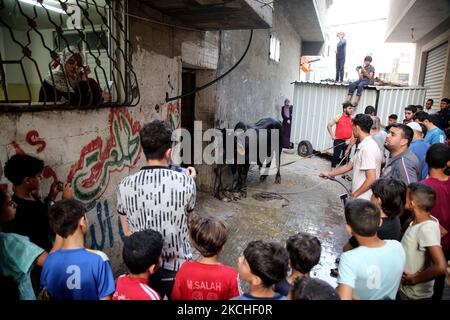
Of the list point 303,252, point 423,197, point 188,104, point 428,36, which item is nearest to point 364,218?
point 303,252

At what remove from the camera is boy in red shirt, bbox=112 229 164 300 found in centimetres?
158

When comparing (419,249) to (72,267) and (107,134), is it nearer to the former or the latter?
(72,267)

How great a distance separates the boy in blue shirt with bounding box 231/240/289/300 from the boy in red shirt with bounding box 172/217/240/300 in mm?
168

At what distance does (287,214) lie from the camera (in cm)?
542

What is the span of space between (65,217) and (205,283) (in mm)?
898

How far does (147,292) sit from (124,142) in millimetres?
2141

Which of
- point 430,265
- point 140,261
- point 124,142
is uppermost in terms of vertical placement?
point 124,142

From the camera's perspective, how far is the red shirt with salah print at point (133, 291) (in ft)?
5.13

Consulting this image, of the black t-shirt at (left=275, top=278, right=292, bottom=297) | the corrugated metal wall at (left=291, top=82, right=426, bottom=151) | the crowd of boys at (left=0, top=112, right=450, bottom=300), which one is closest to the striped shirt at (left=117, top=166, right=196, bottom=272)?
the crowd of boys at (left=0, top=112, right=450, bottom=300)

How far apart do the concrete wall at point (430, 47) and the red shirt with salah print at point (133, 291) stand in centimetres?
1118

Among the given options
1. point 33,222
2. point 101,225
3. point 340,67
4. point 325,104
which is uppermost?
point 340,67
